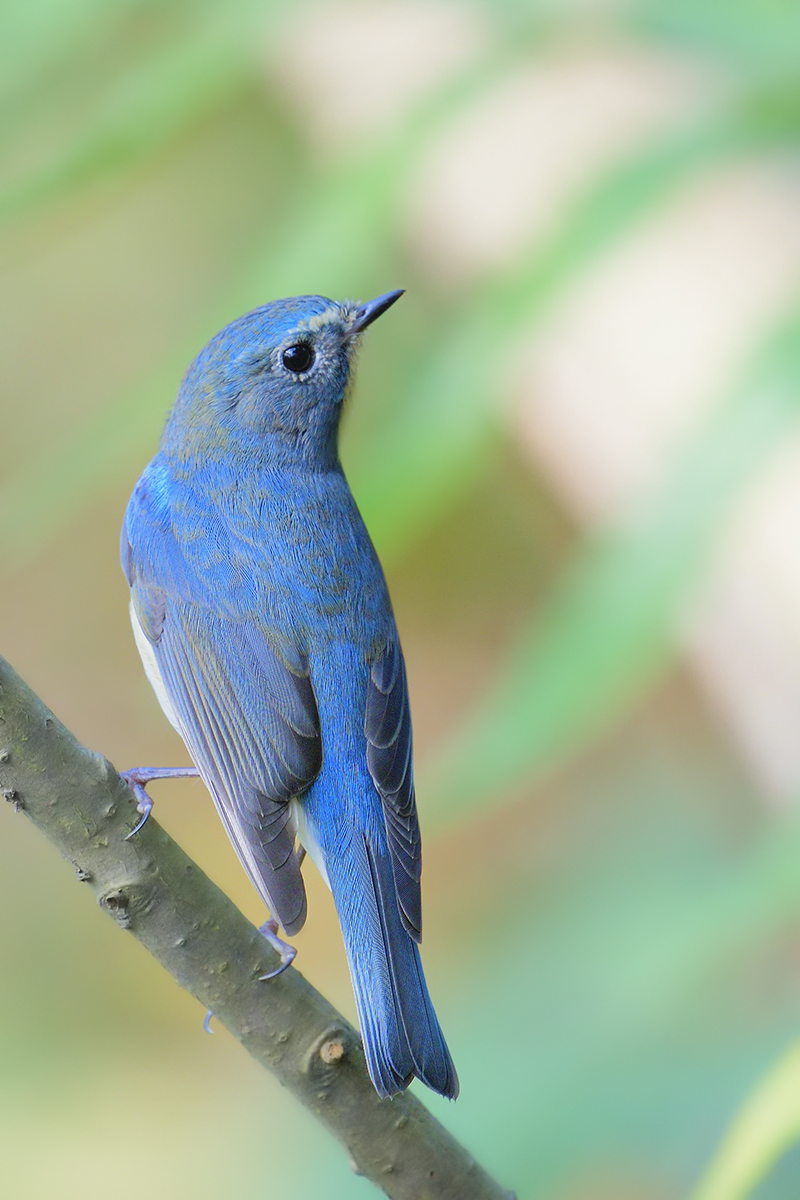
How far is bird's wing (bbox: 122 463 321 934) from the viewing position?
1.61m

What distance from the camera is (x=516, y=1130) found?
8.86 ft

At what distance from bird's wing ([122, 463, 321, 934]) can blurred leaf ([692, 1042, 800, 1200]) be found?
0.65 m

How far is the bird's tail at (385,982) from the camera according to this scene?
143cm

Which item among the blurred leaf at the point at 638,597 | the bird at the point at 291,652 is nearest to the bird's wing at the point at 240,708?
the bird at the point at 291,652

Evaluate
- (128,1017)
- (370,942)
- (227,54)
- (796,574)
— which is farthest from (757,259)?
(128,1017)

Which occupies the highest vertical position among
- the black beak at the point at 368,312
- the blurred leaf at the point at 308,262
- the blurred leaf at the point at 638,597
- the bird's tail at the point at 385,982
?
the blurred leaf at the point at 308,262

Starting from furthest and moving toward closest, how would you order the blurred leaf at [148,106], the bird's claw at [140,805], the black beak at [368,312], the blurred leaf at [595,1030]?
1. the blurred leaf at [595,1030]
2. the black beak at [368,312]
3. the blurred leaf at [148,106]
4. the bird's claw at [140,805]

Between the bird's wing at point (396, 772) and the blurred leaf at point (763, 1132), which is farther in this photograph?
the bird's wing at point (396, 772)

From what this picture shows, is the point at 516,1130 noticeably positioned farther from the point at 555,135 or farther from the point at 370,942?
the point at 555,135

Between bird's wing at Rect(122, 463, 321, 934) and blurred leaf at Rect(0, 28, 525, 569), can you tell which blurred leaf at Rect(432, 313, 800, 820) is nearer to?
bird's wing at Rect(122, 463, 321, 934)

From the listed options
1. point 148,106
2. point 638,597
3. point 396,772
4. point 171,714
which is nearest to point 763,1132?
point 638,597

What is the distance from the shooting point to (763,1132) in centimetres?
91

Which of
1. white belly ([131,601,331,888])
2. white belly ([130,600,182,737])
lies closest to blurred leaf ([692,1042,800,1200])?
white belly ([131,601,331,888])

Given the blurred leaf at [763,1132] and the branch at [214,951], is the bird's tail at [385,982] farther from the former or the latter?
the blurred leaf at [763,1132]
